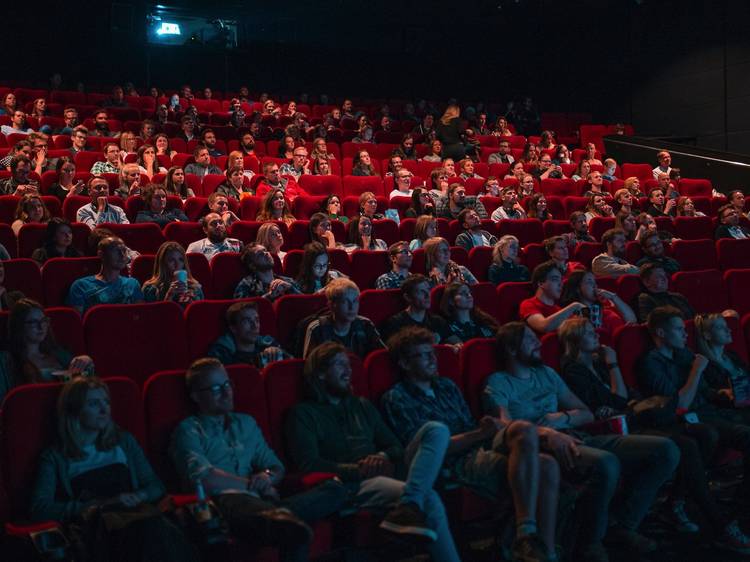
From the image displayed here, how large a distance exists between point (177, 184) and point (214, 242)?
2.19ft

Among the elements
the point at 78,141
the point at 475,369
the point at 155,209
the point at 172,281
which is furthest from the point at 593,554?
the point at 78,141

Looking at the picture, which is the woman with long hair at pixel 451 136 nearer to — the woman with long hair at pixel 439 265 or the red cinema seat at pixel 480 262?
the red cinema seat at pixel 480 262

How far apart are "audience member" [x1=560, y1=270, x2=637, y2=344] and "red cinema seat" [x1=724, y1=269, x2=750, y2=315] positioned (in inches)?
16.3

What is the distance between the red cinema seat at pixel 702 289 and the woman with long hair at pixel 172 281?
1.36 meters

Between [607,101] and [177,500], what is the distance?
5.59 meters

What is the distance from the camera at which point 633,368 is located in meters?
1.94

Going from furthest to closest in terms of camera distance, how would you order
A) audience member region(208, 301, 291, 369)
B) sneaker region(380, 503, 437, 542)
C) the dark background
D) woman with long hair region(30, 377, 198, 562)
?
the dark background, audience member region(208, 301, 291, 369), sneaker region(380, 503, 437, 542), woman with long hair region(30, 377, 198, 562)

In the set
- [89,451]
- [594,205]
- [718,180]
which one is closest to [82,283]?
[89,451]

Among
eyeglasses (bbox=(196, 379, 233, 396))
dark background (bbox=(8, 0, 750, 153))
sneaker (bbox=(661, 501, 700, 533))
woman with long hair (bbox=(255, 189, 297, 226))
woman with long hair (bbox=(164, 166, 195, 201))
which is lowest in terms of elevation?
sneaker (bbox=(661, 501, 700, 533))

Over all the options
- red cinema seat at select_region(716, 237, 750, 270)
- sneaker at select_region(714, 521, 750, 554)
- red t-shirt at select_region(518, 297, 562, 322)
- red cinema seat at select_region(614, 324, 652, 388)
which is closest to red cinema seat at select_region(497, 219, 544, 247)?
red cinema seat at select_region(716, 237, 750, 270)

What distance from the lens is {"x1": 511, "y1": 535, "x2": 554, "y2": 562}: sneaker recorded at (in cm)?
137

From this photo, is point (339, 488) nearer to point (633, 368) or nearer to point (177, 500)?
point (177, 500)

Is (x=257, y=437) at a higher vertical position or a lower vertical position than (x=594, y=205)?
lower

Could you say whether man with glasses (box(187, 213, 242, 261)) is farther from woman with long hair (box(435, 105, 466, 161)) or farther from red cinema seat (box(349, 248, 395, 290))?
woman with long hair (box(435, 105, 466, 161))
